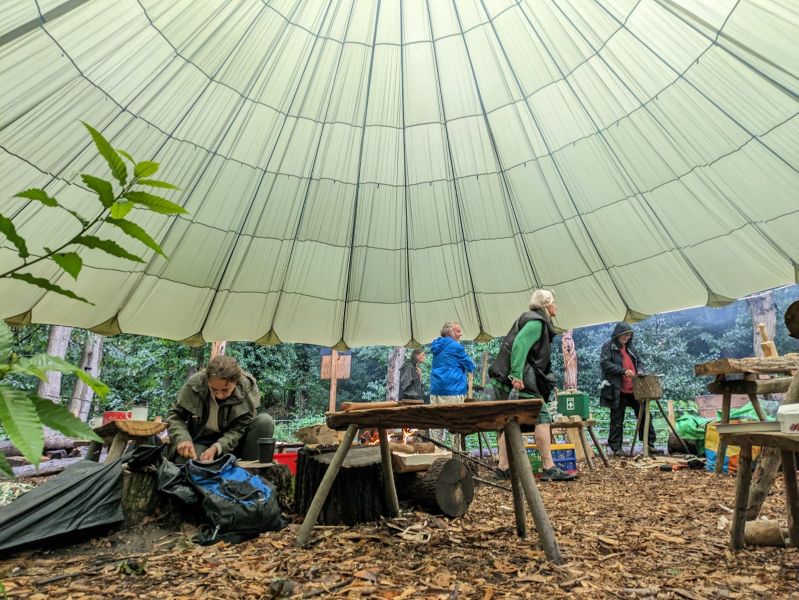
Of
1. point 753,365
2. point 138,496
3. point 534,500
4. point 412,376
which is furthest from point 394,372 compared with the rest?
point 534,500

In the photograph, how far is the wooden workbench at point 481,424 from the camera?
2611 millimetres

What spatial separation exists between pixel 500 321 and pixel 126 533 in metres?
5.83

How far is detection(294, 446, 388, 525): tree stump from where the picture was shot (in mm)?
3589

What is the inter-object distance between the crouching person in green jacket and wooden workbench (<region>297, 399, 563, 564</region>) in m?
1.28

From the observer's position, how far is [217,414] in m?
4.18

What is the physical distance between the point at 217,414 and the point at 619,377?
6064 millimetres

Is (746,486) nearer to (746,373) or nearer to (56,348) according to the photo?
(746,373)

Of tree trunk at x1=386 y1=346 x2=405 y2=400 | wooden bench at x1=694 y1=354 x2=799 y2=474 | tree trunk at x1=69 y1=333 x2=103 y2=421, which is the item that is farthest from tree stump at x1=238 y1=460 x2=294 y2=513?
tree trunk at x1=386 y1=346 x2=405 y2=400

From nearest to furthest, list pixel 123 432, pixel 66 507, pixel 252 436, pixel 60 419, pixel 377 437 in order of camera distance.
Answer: pixel 60 419 < pixel 66 507 < pixel 252 436 < pixel 123 432 < pixel 377 437

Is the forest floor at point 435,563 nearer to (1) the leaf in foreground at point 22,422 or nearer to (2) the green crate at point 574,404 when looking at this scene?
(1) the leaf in foreground at point 22,422

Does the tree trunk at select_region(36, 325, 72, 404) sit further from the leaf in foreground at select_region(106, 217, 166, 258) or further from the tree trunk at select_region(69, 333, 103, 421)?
the leaf in foreground at select_region(106, 217, 166, 258)

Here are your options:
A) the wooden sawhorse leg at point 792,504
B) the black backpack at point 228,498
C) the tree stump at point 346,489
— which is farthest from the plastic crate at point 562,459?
the black backpack at point 228,498

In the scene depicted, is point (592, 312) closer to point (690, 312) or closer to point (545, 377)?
point (545, 377)

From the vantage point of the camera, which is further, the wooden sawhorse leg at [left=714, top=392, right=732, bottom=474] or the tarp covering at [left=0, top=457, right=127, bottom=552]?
the wooden sawhorse leg at [left=714, top=392, right=732, bottom=474]
